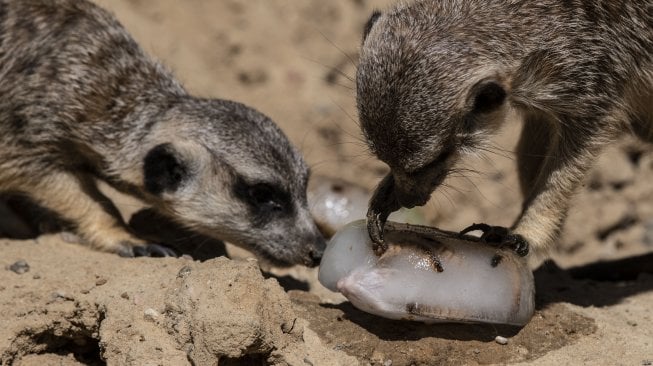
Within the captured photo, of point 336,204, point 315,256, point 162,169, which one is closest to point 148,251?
point 162,169

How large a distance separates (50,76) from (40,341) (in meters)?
1.99

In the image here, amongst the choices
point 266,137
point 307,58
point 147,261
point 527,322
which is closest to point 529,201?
point 527,322

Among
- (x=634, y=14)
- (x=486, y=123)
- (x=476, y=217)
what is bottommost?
(x=476, y=217)

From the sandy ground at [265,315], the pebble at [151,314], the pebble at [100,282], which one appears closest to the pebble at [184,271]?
the sandy ground at [265,315]

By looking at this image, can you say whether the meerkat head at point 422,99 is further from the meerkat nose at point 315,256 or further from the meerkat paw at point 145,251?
the meerkat paw at point 145,251

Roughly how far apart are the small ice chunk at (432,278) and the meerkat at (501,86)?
0.13 metres

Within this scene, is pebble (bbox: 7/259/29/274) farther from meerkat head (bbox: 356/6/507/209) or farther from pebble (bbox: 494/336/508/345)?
pebble (bbox: 494/336/508/345)

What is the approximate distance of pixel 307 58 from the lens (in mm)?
8828

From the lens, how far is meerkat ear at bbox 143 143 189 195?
573cm

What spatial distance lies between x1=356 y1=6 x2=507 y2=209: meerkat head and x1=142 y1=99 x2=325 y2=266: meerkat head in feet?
3.49

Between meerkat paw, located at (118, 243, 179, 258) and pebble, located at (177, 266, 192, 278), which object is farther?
meerkat paw, located at (118, 243, 179, 258)

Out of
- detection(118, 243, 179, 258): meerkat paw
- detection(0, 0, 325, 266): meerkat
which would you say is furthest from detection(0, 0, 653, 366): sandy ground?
detection(0, 0, 325, 266): meerkat

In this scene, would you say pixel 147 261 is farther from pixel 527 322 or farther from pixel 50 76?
pixel 527 322

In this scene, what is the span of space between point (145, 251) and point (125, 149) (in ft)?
2.32
